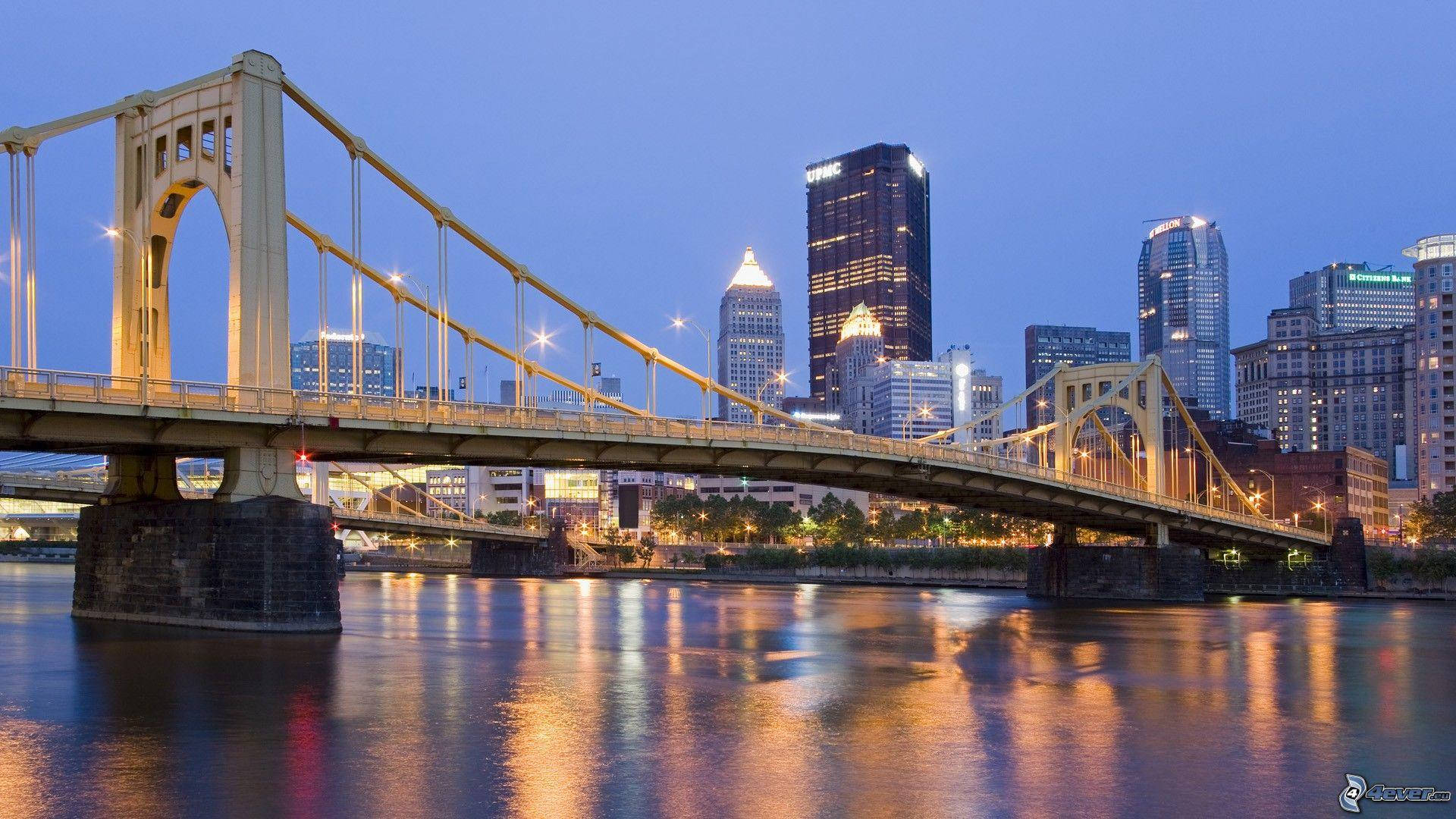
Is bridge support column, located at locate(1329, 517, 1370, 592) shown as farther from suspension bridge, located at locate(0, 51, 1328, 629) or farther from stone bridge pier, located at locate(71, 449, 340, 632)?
stone bridge pier, located at locate(71, 449, 340, 632)

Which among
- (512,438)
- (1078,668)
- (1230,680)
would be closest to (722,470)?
(512,438)

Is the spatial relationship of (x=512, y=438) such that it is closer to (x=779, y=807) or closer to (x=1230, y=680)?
(x=1230, y=680)

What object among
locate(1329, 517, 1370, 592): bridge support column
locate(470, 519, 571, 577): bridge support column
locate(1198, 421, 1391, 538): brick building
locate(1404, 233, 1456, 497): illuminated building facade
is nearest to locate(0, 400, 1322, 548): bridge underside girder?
locate(1329, 517, 1370, 592): bridge support column

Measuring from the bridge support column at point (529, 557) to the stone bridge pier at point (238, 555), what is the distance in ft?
308

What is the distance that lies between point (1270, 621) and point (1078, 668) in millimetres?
31909

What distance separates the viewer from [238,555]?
51.4m

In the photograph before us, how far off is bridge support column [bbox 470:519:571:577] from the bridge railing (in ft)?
246

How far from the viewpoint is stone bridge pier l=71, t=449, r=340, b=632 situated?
50.8 metres

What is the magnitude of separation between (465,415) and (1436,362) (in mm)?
169695

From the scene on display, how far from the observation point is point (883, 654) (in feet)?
154

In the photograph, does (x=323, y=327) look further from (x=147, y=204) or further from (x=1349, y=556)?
(x=1349, y=556)

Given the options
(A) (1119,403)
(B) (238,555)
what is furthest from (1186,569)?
(B) (238,555)

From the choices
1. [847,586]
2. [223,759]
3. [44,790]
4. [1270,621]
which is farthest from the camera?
[847,586]

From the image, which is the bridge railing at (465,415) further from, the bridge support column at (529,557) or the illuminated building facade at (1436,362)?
the illuminated building facade at (1436,362)
